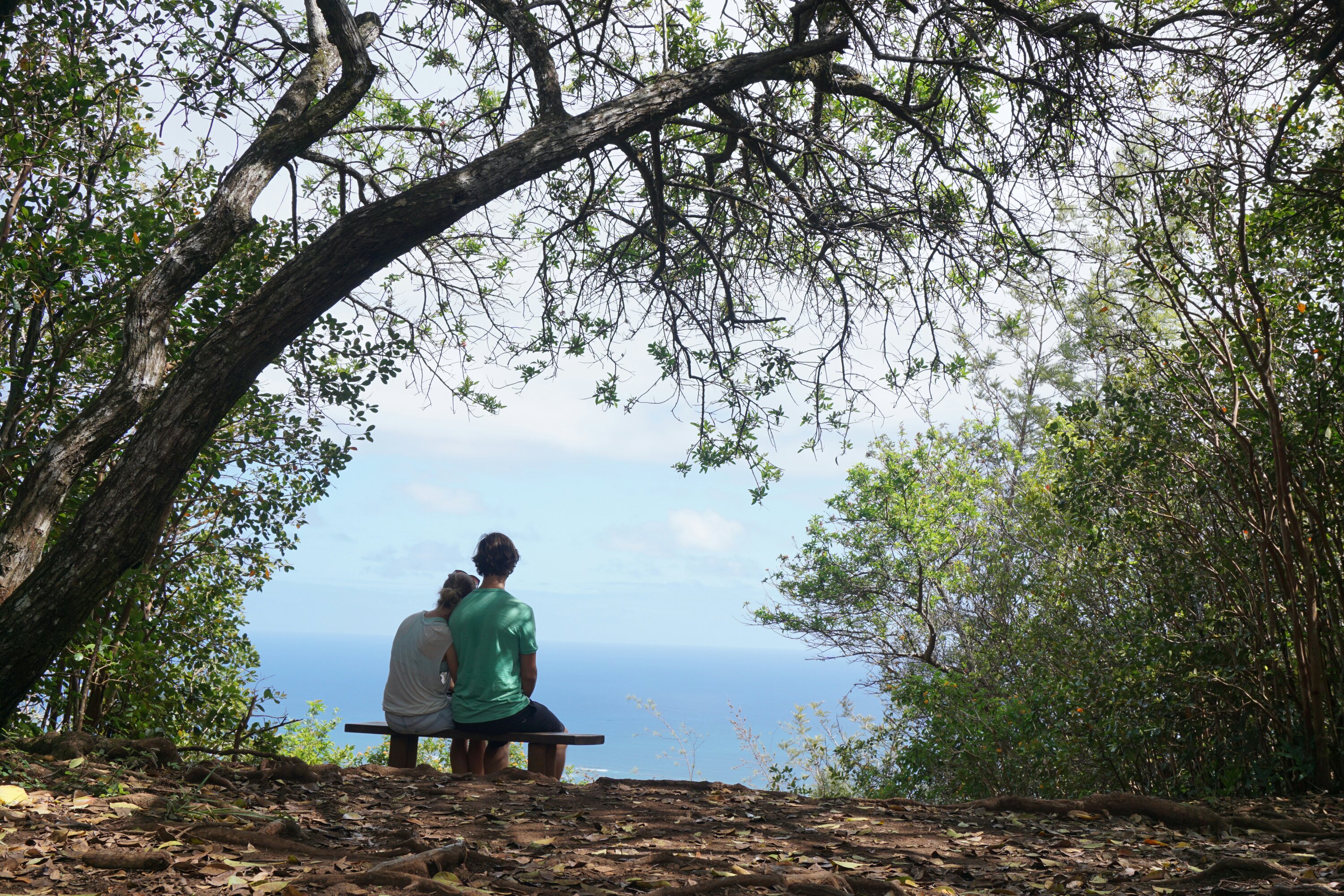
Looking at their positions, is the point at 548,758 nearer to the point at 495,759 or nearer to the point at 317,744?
the point at 495,759

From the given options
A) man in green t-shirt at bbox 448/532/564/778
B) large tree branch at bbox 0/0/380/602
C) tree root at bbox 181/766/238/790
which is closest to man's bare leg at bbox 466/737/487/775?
man in green t-shirt at bbox 448/532/564/778

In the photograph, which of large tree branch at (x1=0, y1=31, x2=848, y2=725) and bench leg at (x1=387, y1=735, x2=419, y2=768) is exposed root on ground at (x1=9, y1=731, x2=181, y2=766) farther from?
bench leg at (x1=387, y1=735, x2=419, y2=768)

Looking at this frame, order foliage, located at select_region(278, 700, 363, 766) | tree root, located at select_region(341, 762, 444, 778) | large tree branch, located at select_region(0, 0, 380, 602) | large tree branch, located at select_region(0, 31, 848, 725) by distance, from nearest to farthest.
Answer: large tree branch, located at select_region(0, 31, 848, 725), large tree branch, located at select_region(0, 0, 380, 602), tree root, located at select_region(341, 762, 444, 778), foliage, located at select_region(278, 700, 363, 766)

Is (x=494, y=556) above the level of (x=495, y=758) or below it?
above

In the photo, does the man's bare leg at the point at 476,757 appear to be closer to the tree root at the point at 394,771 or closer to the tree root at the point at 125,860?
the tree root at the point at 394,771

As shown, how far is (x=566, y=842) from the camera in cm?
336

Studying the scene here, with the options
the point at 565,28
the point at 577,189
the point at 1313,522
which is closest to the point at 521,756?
the point at 577,189

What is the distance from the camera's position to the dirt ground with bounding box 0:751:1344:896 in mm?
2680

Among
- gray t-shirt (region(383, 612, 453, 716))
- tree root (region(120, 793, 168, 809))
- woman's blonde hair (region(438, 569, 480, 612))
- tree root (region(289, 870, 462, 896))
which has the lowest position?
tree root (region(289, 870, 462, 896))

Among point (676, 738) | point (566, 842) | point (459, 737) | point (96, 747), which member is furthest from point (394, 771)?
point (676, 738)

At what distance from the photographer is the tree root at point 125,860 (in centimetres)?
262

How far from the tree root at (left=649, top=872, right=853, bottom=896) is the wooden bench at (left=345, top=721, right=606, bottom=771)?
204cm

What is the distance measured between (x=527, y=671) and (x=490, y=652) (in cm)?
25

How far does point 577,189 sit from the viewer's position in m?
7.32
